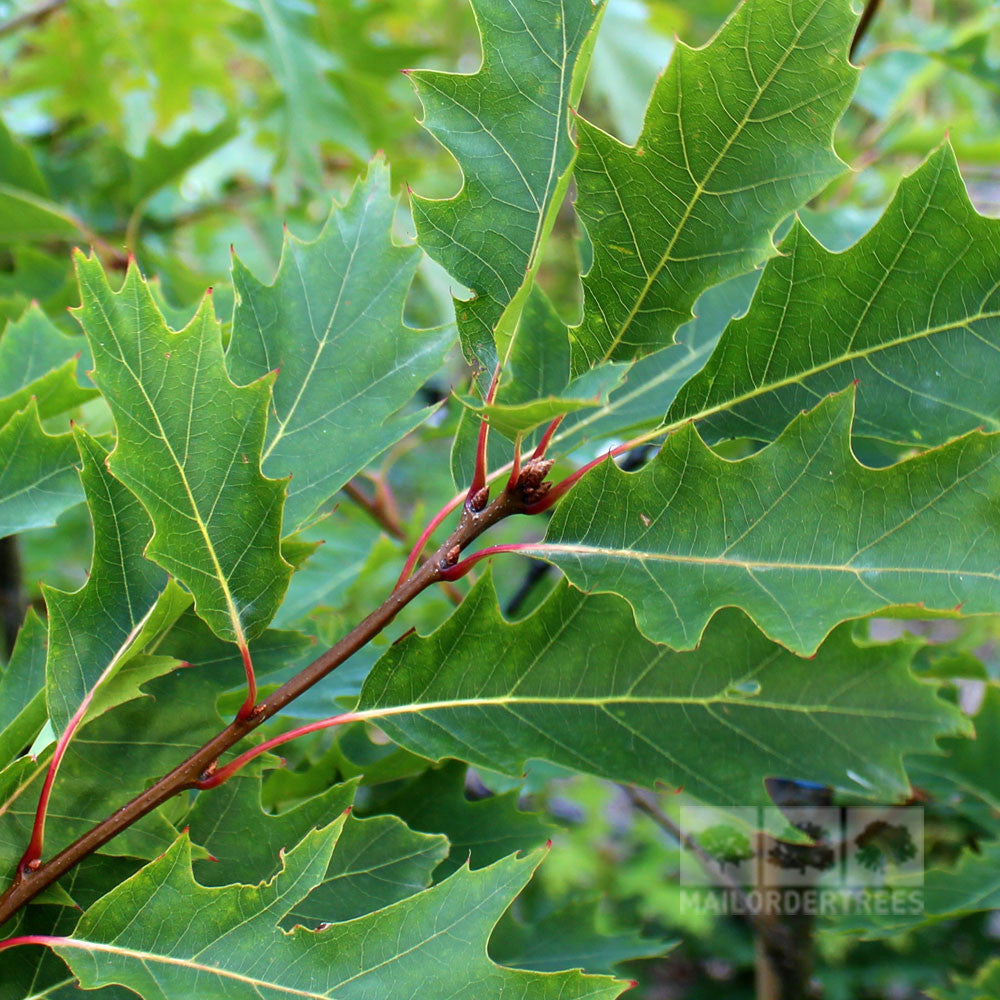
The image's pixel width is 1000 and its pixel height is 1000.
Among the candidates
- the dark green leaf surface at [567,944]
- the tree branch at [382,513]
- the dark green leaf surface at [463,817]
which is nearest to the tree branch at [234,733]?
the dark green leaf surface at [463,817]

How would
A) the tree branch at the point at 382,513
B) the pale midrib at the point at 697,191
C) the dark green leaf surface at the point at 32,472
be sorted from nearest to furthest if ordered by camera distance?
1. the pale midrib at the point at 697,191
2. the dark green leaf surface at the point at 32,472
3. the tree branch at the point at 382,513

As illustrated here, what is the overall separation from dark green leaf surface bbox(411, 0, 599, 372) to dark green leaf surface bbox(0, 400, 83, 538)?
0.39m

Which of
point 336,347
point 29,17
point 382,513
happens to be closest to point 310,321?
point 336,347

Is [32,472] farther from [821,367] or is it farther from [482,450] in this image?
[821,367]

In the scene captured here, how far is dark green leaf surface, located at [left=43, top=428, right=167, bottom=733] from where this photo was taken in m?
0.65

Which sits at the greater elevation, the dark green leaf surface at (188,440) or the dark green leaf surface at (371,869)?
the dark green leaf surface at (188,440)

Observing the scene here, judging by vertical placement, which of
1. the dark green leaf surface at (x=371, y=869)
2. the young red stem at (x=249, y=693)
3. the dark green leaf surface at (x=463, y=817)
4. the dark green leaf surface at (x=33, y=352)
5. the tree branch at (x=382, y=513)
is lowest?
the tree branch at (x=382, y=513)

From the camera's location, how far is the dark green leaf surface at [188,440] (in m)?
0.61

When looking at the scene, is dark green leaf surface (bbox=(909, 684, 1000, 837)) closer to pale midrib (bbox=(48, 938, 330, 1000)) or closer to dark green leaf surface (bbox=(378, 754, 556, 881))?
dark green leaf surface (bbox=(378, 754, 556, 881))

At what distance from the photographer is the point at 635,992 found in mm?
2357

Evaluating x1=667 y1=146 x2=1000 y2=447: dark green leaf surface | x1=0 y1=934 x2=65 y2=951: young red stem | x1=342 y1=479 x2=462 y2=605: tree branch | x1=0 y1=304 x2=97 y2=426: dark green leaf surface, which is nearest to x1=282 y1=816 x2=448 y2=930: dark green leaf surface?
x1=0 y1=934 x2=65 y2=951: young red stem

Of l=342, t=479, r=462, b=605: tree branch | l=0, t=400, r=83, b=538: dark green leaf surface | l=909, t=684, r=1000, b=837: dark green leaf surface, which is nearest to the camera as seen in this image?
l=0, t=400, r=83, b=538: dark green leaf surface

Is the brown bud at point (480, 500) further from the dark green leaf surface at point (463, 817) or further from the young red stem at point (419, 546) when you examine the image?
the dark green leaf surface at point (463, 817)

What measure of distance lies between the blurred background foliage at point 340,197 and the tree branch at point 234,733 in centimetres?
18
